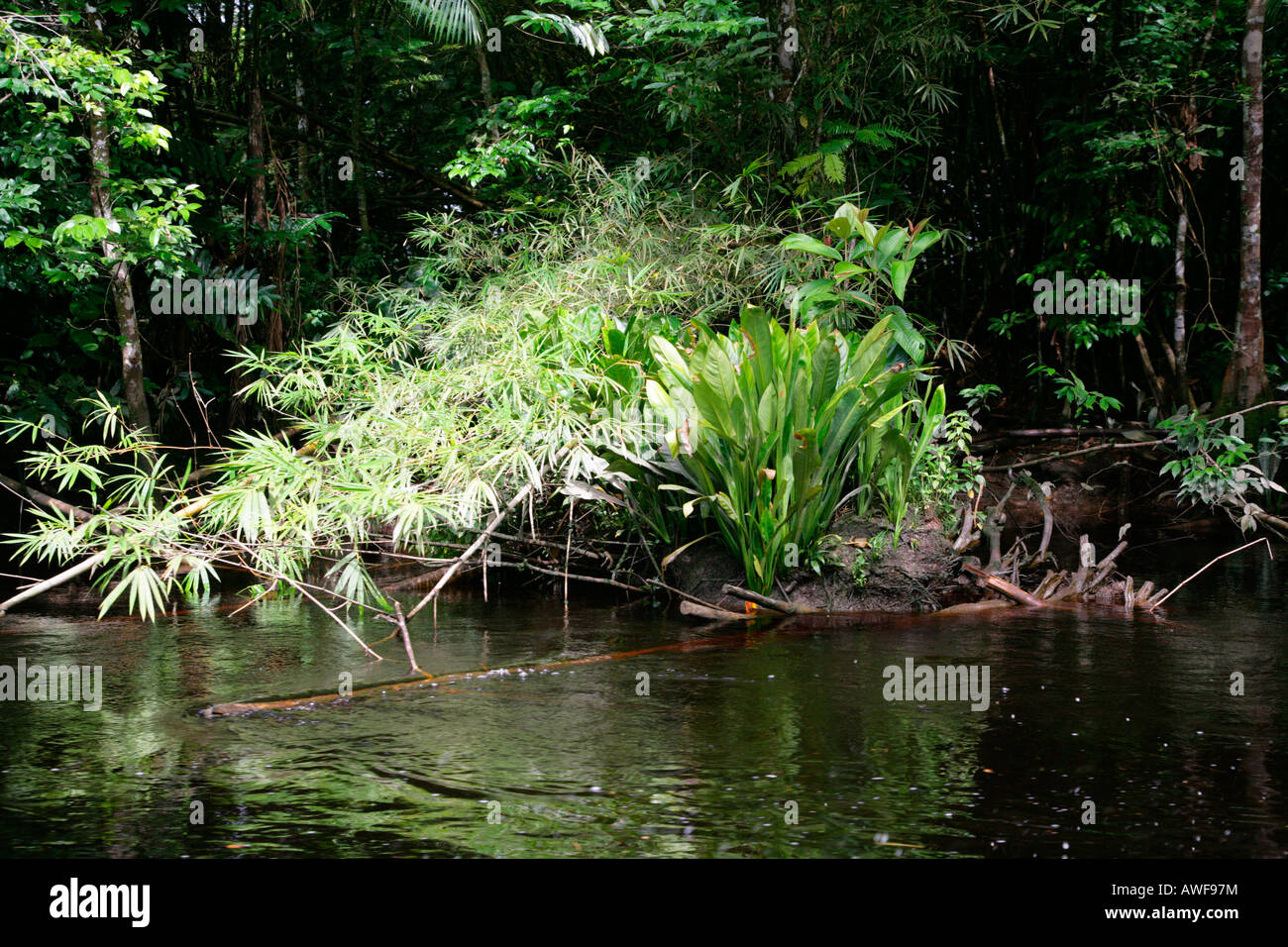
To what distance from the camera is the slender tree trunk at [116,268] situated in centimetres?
596

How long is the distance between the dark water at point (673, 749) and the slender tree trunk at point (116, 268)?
7.33 feet

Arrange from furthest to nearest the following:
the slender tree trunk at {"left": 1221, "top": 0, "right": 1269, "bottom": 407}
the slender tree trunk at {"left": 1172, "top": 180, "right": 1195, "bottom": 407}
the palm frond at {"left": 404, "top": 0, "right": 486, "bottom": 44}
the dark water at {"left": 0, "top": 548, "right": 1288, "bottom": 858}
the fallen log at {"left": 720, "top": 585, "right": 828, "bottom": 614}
Answer: 1. the slender tree trunk at {"left": 1172, "top": 180, "right": 1195, "bottom": 407}
2. the palm frond at {"left": 404, "top": 0, "right": 486, "bottom": 44}
3. the slender tree trunk at {"left": 1221, "top": 0, "right": 1269, "bottom": 407}
4. the fallen log at {"left": 720, "top": 585, "right": 828, "bottom": 614}
5. the dark water at {"left": 0, "top": 548, "right": 1288, "bottom": 858}

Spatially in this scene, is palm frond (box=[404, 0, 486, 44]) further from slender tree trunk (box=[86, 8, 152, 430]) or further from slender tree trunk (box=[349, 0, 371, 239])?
slender tree trunk (box=[86, 8, 152, 430])

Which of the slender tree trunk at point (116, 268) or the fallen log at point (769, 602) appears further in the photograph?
the slender tree trunk at point (116, 268)

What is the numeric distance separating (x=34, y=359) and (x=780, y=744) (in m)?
6.01

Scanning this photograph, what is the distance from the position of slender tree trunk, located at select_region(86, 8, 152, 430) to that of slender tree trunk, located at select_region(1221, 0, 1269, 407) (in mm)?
6173

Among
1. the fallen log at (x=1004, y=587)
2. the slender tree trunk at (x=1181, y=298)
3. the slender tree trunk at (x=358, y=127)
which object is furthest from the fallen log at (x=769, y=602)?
the slender tree trunk at (x=358, y=127)

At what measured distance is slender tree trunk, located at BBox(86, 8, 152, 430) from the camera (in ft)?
19.5

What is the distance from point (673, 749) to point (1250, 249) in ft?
18.0

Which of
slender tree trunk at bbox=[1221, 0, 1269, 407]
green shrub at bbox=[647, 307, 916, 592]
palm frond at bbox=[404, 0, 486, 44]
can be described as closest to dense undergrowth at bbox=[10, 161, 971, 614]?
green shrub at bbox=[647, 307, 916, 592]

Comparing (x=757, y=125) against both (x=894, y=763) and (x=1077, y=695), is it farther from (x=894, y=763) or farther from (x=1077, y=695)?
(x=894, y=763)

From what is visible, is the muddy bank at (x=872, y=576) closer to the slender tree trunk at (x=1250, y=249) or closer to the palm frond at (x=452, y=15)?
the slender tree trunk at (x=1250, y=249)

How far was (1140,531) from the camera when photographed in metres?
7.23
